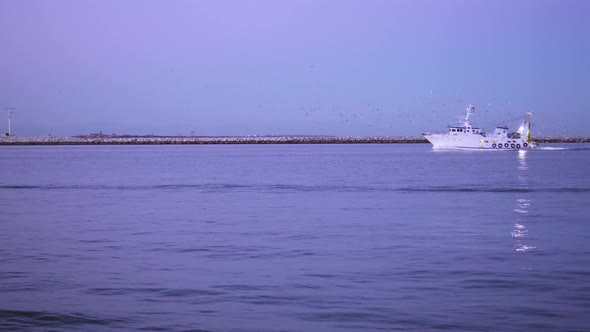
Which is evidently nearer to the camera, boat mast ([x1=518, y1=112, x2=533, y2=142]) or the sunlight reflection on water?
the sunlight reflection on water

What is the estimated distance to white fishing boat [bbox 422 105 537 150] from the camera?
115300 mm

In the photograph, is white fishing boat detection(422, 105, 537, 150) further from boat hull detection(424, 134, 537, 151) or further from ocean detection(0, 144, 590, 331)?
ocean detection(0, 144, 590, 331)

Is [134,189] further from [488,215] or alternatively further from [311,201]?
[488,215]

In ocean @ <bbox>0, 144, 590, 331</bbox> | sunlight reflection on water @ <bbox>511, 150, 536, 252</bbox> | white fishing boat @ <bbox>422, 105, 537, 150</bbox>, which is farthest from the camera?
white fishing boat @ <bbox>422, 105, 537, 150</bbox>

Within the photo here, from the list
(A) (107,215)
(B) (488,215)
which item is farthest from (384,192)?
(A) (107,215)

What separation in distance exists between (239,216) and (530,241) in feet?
33.2

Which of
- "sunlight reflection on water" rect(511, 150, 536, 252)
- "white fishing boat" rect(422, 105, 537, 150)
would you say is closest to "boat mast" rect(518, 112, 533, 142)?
"white fishing boat" rect(422, 105, 537, 150)

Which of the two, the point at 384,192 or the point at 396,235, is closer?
the point at 396,235

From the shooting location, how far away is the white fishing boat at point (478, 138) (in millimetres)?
115300

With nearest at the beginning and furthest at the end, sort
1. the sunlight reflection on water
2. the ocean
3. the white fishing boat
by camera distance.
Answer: the ocean < the sunlight reflection on water < the white fishing boat

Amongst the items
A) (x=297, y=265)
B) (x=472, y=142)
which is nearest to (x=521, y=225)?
(x=297, y=265)

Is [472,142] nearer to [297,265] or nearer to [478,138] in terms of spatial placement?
[478,138]

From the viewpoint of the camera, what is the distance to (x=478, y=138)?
382 feet

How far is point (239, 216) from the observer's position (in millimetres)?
25734
